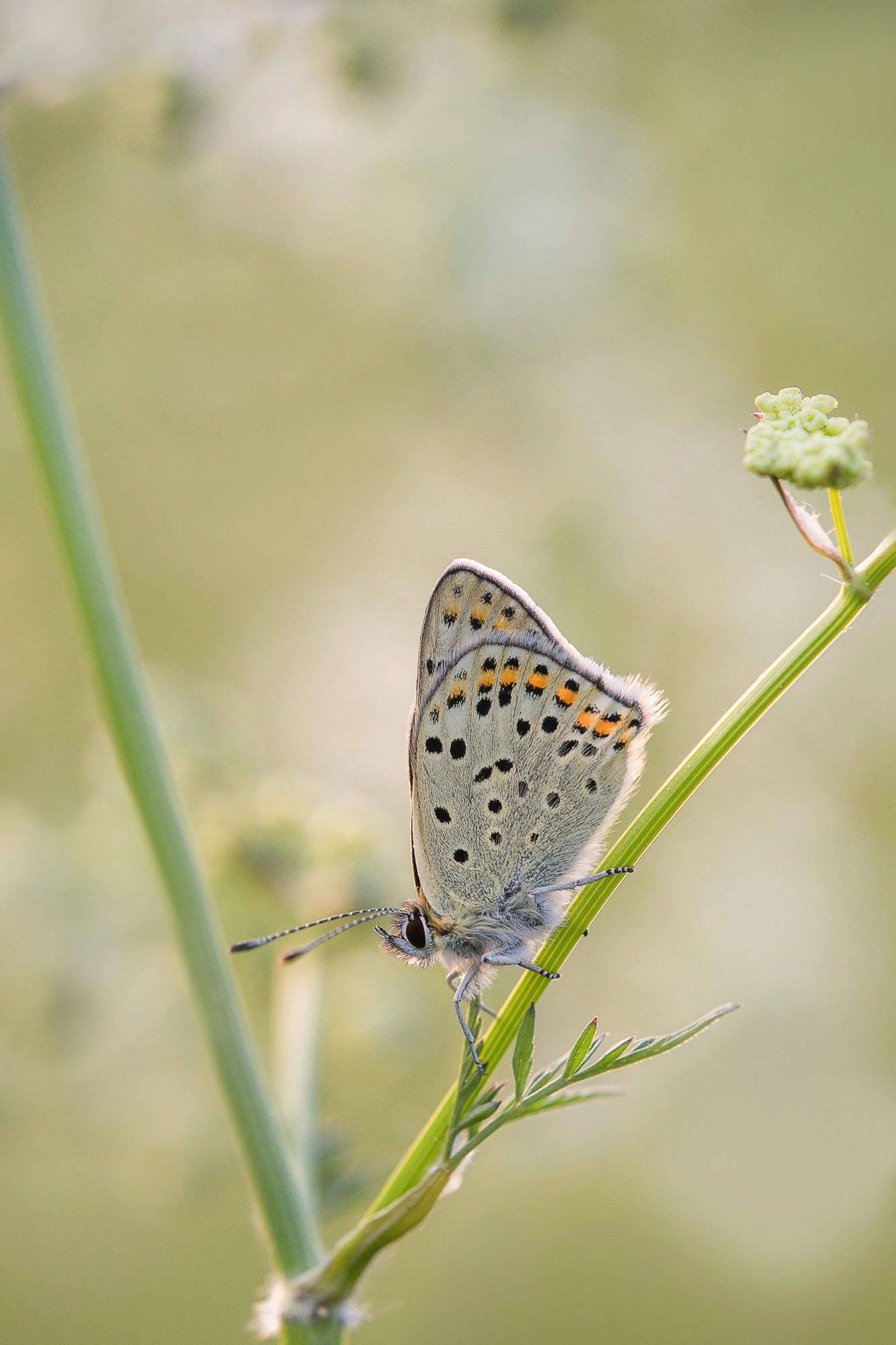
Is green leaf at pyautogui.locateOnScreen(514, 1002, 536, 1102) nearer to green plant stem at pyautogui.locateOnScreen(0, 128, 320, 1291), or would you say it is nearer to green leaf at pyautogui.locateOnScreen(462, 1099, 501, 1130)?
green leaf at pyautogui.locateOnScreen(462, 1099, 501, 1130)

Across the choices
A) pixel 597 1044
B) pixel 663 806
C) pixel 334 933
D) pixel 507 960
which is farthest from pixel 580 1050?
pixel 334 933

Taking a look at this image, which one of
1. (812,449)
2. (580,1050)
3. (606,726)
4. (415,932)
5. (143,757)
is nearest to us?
(812,449)

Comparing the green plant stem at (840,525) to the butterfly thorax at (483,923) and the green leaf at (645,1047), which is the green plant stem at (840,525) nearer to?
the green leaf at (645,1047)

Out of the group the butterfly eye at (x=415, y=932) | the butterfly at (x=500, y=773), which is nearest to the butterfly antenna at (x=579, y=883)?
the butterfly at (x=500, y=773)

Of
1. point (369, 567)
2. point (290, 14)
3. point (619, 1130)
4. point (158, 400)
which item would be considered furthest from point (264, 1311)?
point (158, 400)

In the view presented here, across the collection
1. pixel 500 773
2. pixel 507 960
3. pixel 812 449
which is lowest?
pixel 507 960

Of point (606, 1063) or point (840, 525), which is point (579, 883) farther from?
point (840, 525)

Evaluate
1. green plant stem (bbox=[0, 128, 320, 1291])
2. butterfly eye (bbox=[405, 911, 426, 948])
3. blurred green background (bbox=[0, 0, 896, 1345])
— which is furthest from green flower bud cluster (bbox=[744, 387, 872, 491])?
blurred green background (bbox=[0, 0, 896, 1345])
